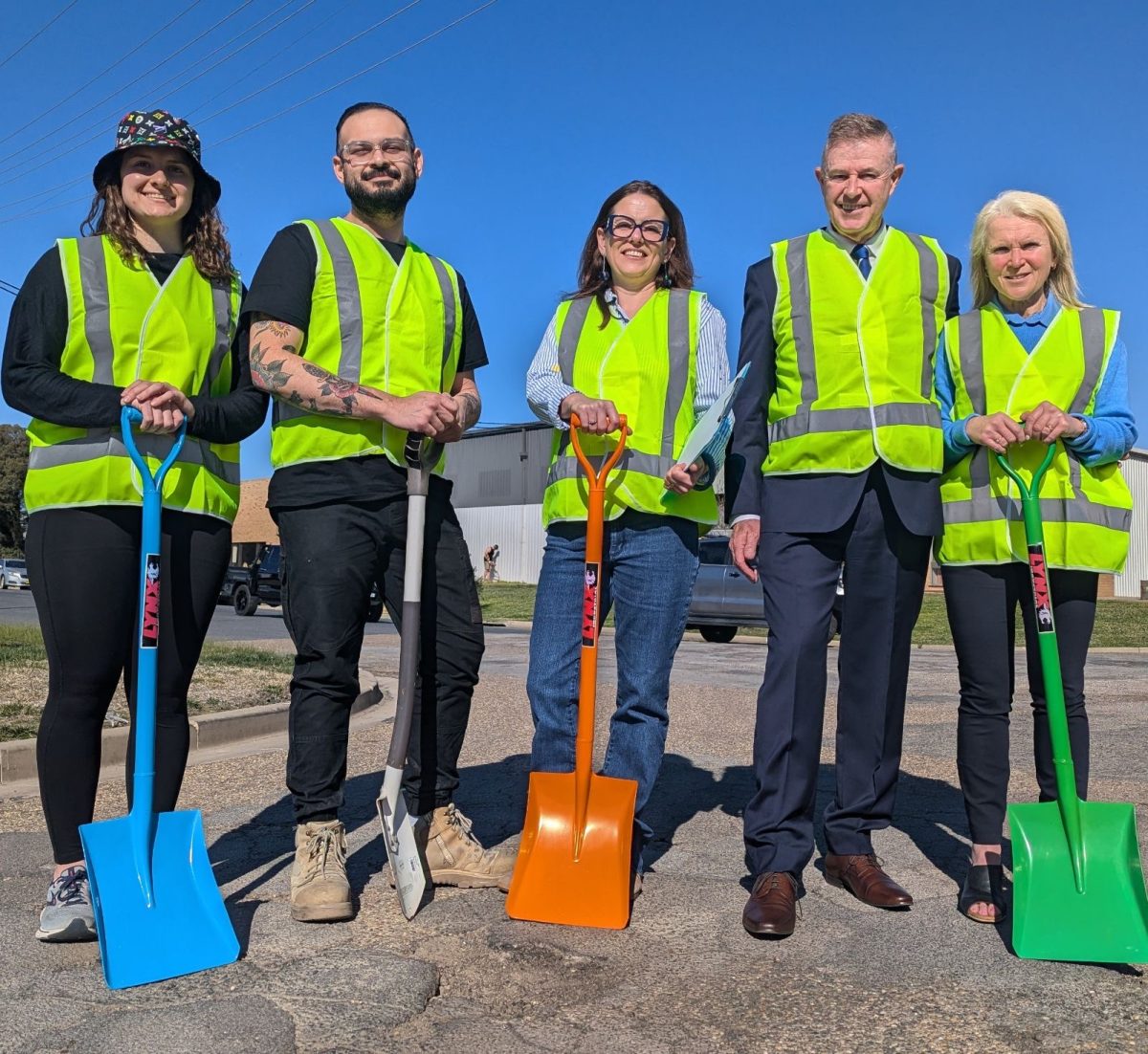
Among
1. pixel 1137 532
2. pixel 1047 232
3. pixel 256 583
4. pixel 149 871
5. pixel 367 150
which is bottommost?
pixel 1137 532

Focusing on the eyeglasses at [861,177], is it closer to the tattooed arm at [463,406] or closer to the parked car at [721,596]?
the tattooed arm at [463,406]

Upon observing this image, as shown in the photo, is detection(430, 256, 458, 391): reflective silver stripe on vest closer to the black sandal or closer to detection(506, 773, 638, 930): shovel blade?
detection(506, 773, 638, 930): shovel blade

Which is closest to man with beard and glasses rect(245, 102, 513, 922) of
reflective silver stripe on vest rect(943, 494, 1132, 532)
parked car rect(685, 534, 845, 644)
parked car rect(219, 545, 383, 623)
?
reflective silver stripe on vest rect(943, 494, 1132, 532)

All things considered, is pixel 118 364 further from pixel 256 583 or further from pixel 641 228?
pixel 256 583

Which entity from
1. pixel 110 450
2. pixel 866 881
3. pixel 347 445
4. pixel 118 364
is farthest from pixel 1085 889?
pixel 118 364

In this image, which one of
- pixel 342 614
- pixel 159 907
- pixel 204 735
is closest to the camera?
pixel 159 907

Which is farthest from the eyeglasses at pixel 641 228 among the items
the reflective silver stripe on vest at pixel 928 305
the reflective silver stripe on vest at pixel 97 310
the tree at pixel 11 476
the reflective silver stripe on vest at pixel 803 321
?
the tree at pixel 11 476

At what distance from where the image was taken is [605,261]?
12.3ft

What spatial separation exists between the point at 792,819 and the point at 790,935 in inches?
15.0

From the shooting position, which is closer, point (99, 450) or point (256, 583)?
point (99, 450)

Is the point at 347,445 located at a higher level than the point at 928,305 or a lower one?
lower

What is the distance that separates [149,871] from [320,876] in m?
0.50

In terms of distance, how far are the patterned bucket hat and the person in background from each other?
122 centimetres

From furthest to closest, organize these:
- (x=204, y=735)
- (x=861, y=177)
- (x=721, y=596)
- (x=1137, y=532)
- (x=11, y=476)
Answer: (x=11, y=476) < (x=1137, y=532) < (x=721, y=596) < (x=204, y=735) < (x=861, y=177)
